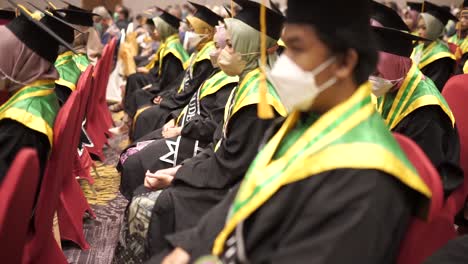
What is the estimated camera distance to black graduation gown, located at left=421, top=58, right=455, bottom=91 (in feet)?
15.8

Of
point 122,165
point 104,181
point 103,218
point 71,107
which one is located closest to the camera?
point 71,107

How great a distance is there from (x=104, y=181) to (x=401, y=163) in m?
3.56

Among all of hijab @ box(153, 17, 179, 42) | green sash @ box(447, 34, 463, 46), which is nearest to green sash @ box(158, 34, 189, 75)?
hijab @ box(153, 17, 179, 42)

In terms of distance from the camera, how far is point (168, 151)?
320cm

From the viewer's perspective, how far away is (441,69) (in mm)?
4832

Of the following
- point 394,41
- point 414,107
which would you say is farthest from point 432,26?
point 414,107

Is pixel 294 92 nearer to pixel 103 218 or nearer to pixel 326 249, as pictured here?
pixel 326 249

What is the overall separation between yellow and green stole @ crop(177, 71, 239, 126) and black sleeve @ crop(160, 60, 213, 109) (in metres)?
0.63

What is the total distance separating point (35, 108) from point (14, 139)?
0.16m

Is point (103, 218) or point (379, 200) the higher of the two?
point (379, 200)

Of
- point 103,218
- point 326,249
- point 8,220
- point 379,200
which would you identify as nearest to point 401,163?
point 379,200

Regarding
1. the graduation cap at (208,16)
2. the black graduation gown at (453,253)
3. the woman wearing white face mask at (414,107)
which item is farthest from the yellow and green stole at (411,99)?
the graduation cap at (208,16)

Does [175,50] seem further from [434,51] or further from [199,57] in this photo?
[434,51]

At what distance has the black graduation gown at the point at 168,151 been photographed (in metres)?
3.16
